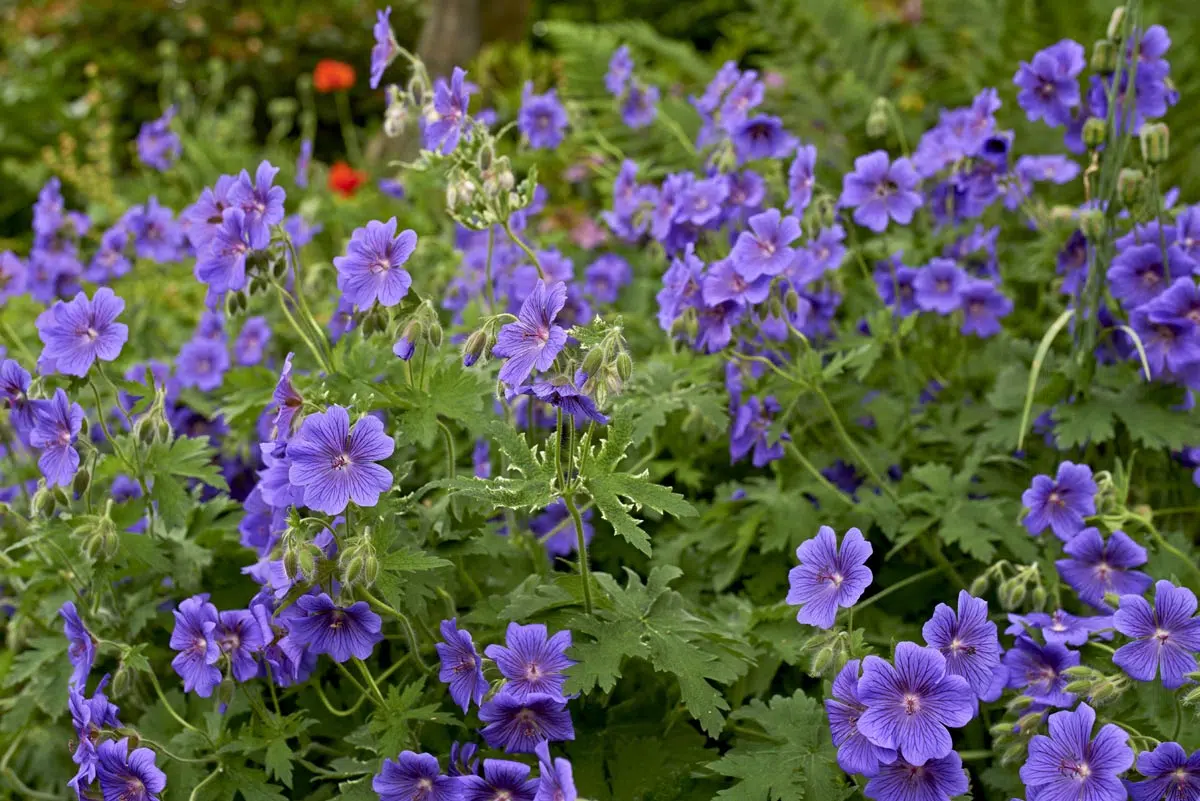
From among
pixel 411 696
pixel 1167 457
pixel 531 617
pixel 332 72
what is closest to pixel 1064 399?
pixel 1167 457

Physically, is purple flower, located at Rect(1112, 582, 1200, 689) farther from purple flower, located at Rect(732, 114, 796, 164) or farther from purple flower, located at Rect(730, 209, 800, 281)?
purple flower, located at Rect(732, 114, 796, 164)

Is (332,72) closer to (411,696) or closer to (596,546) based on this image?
(596,546)

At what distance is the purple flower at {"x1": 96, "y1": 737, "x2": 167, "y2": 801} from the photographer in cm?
147

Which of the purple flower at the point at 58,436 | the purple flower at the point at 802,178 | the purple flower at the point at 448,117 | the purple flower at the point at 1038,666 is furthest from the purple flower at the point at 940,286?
the purple flower at the point at 58,436

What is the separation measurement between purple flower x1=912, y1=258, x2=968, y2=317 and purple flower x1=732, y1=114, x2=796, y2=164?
37 cm

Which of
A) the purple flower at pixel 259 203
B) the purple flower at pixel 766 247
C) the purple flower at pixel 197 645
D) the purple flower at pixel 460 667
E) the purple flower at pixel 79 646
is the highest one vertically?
the purple flower at pixel 259 203

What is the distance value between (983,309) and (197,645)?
5.27ft

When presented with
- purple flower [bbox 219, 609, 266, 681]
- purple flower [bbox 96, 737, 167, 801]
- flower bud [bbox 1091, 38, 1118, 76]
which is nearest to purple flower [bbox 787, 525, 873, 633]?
purple flower [bbox 219, 609, 266, 681]

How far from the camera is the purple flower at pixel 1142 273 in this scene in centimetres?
204

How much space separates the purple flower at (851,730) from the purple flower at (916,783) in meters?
0.02

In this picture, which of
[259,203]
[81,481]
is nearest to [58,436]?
[81,481]

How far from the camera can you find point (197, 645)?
5.26 feet

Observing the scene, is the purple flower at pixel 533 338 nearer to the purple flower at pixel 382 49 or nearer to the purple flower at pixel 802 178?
the purple flower at pixel 382 49

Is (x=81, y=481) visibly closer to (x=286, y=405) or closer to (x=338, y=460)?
(x=286, y=405)
